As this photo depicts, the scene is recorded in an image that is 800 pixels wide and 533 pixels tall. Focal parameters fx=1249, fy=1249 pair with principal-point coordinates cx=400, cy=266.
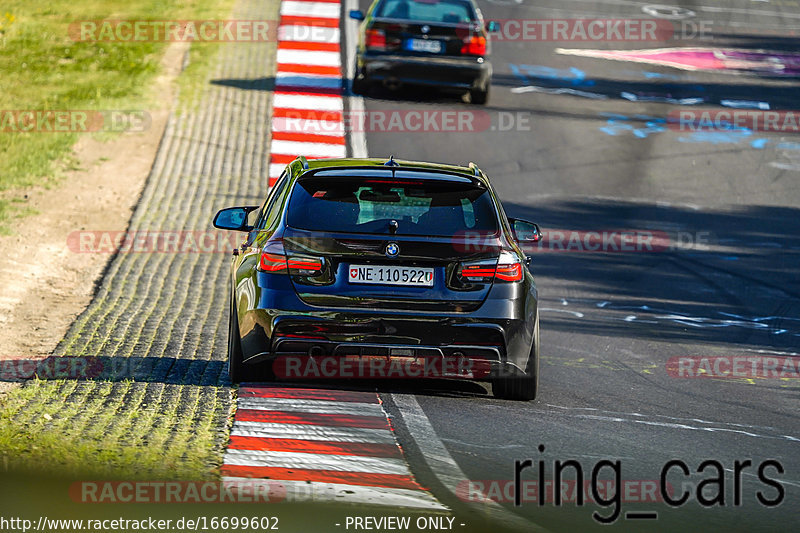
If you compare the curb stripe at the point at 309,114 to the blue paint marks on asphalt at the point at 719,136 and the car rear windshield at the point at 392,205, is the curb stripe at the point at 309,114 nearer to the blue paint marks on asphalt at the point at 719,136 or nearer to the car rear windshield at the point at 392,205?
the blue paint marks on asphalt at the point at 719,136

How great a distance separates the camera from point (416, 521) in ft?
18.9

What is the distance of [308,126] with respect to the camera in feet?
70.5

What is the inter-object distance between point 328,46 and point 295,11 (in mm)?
3110

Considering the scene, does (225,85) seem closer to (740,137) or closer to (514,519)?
(740,137)

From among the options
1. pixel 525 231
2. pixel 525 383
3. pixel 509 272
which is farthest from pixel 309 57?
pixel 509 272

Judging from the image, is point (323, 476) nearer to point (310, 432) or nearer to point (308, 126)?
point (310, 432)

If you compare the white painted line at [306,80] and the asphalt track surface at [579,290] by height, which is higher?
the white painted line at [306,80]

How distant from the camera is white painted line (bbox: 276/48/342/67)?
25312 millimetres

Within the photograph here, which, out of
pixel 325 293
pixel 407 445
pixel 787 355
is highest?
pixel 325 293

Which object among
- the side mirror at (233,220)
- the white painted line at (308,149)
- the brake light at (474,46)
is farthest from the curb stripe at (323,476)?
the brake light at (474,46)

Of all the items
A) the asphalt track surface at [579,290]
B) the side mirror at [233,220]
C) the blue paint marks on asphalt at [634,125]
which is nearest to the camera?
the asphalt track surface at [579,290]

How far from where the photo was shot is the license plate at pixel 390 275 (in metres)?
7.97

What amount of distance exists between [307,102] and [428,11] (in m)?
2.89

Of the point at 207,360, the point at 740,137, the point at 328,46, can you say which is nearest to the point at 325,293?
the point at 207,360
